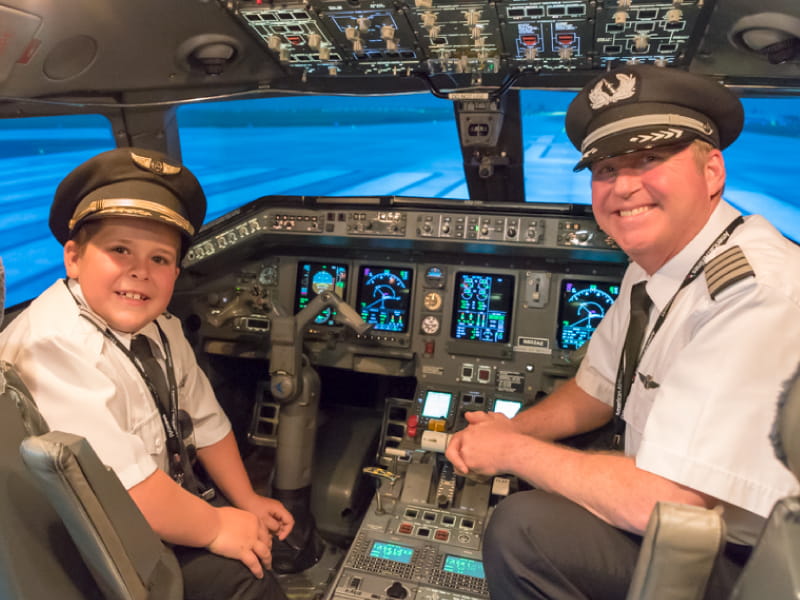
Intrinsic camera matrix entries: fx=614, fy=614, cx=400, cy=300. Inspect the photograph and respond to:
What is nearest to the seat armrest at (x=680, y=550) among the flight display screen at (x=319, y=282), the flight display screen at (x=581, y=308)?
the flight display screen at (x=581, y=308)

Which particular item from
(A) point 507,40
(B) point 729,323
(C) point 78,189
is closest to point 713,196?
(B) point 729,323

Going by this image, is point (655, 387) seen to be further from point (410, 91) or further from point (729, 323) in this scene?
point (410, 91)

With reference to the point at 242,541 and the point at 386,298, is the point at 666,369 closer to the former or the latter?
the point at 242,541

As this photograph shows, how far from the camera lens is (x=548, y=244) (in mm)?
2600

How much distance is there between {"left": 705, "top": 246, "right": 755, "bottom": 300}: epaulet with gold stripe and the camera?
1238 millimetres

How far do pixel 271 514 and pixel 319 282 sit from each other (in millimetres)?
1265

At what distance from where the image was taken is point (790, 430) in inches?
33.1

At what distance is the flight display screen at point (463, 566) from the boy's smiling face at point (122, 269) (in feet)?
4.03

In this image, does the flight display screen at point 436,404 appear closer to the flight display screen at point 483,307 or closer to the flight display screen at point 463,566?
the flight display screen at point 483,307

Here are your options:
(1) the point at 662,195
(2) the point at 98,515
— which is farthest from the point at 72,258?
(1) the point at 662,195

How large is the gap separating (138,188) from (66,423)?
597 mm

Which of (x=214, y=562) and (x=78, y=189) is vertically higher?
(x=78, y=189)

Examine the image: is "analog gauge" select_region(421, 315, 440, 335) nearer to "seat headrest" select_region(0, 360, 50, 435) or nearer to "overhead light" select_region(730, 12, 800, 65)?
"overhead light" select_region(730, 12, 800, 65)

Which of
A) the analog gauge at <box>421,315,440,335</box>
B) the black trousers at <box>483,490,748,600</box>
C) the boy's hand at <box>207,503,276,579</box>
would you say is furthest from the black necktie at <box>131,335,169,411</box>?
the analog gauge at <box>421,315,440,335</box>
